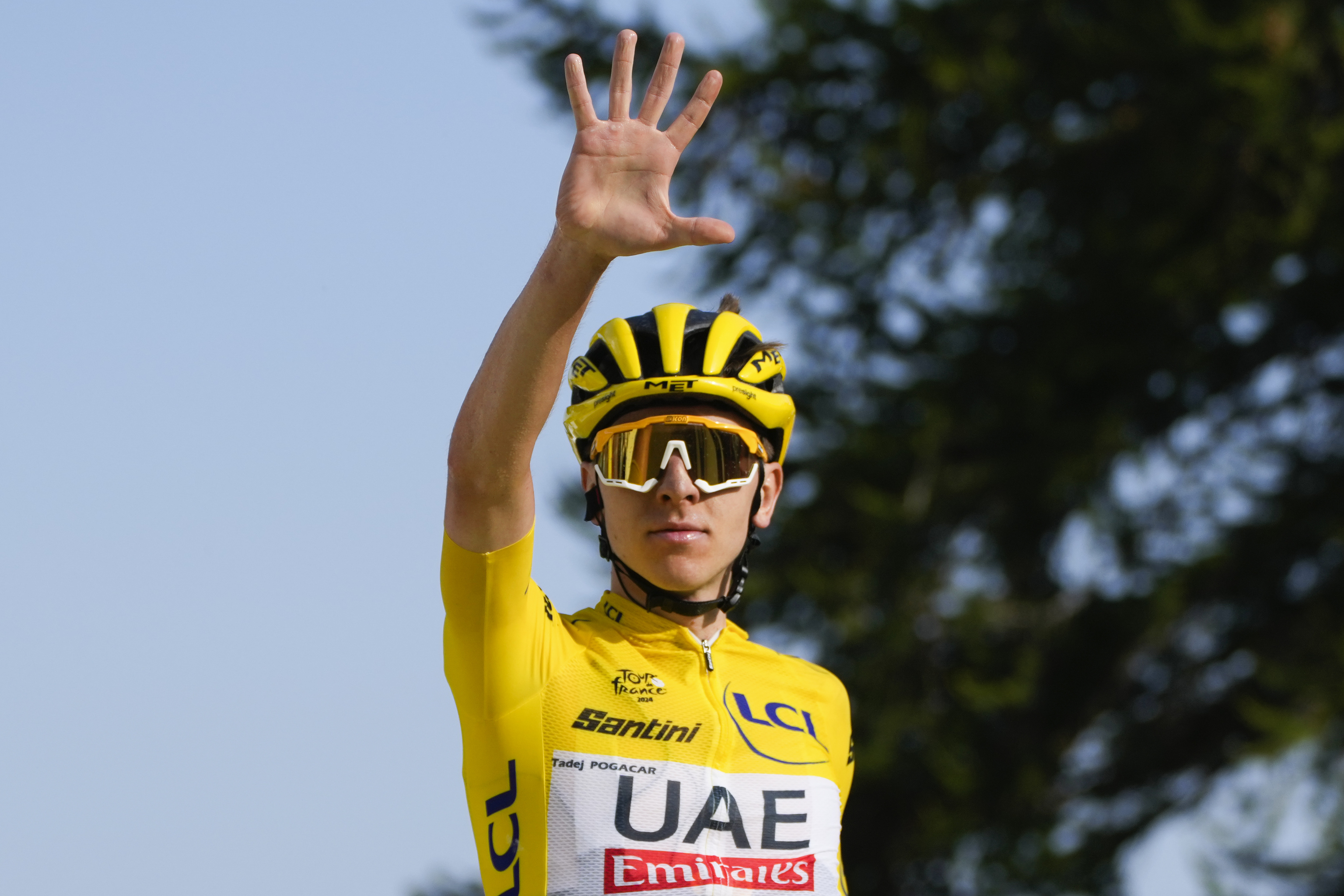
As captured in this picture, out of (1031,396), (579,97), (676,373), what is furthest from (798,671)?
(1031,396)

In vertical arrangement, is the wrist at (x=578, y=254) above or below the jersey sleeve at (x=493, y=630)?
above

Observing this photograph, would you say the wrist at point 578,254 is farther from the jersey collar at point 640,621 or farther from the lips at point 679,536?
the jersey collar at point 640,621

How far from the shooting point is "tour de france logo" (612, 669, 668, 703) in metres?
3.70

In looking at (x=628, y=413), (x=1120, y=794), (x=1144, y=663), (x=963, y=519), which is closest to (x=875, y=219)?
(x=963, y=519)

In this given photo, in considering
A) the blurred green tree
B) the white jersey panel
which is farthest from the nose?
the blurred green tree

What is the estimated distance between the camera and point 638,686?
12.2 ft

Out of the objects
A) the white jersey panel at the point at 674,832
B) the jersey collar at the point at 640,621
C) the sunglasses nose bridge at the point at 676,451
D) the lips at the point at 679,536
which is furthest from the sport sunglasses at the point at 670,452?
the white jersey panel at the point at 674,832

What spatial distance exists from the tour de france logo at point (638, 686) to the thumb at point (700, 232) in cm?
109

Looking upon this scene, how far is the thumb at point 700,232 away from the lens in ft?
10.1

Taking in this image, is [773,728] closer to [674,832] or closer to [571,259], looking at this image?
[674,832]

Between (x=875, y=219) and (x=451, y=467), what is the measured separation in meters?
10.7

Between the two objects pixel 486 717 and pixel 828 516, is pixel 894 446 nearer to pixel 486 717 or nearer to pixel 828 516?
pixel 828 516

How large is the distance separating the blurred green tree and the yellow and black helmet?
8.15 m

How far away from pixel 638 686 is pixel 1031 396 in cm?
956
